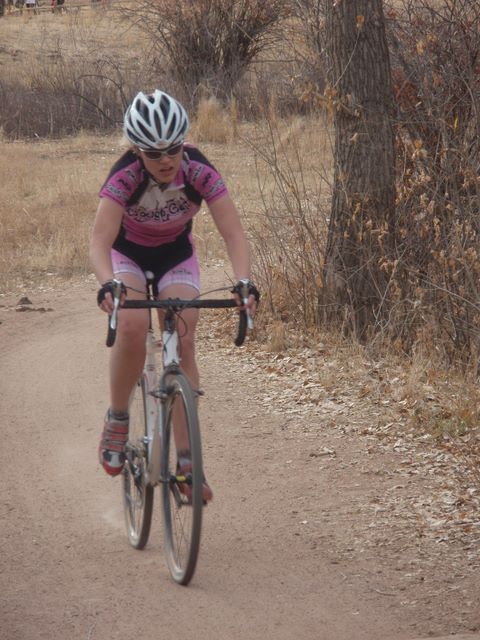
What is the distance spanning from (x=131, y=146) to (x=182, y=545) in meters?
1.66

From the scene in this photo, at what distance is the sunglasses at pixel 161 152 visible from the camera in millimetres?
4449

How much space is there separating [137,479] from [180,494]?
524 millimetres

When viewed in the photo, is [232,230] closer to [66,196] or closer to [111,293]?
[111,293]

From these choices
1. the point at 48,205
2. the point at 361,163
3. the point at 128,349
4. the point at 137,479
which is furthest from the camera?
the point at 48,205

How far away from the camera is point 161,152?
4.45m

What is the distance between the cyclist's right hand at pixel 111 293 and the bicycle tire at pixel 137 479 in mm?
738

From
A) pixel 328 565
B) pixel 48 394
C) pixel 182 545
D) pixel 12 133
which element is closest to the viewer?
pixel 182 545

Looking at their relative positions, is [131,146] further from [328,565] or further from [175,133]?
[328,565]

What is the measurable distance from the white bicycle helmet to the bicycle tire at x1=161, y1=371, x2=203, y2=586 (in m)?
0.92

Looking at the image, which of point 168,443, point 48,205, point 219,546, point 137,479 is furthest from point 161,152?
point 48,205

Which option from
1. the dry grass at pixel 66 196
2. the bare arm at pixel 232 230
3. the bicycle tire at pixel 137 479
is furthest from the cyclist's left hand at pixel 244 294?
the dry grass at pixel 66 196

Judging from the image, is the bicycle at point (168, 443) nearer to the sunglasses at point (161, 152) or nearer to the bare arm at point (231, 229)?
the bare arm at point (231, 229)

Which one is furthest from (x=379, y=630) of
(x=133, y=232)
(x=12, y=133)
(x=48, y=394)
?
(x=12, y=133)

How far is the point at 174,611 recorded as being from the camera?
4.39 metres
